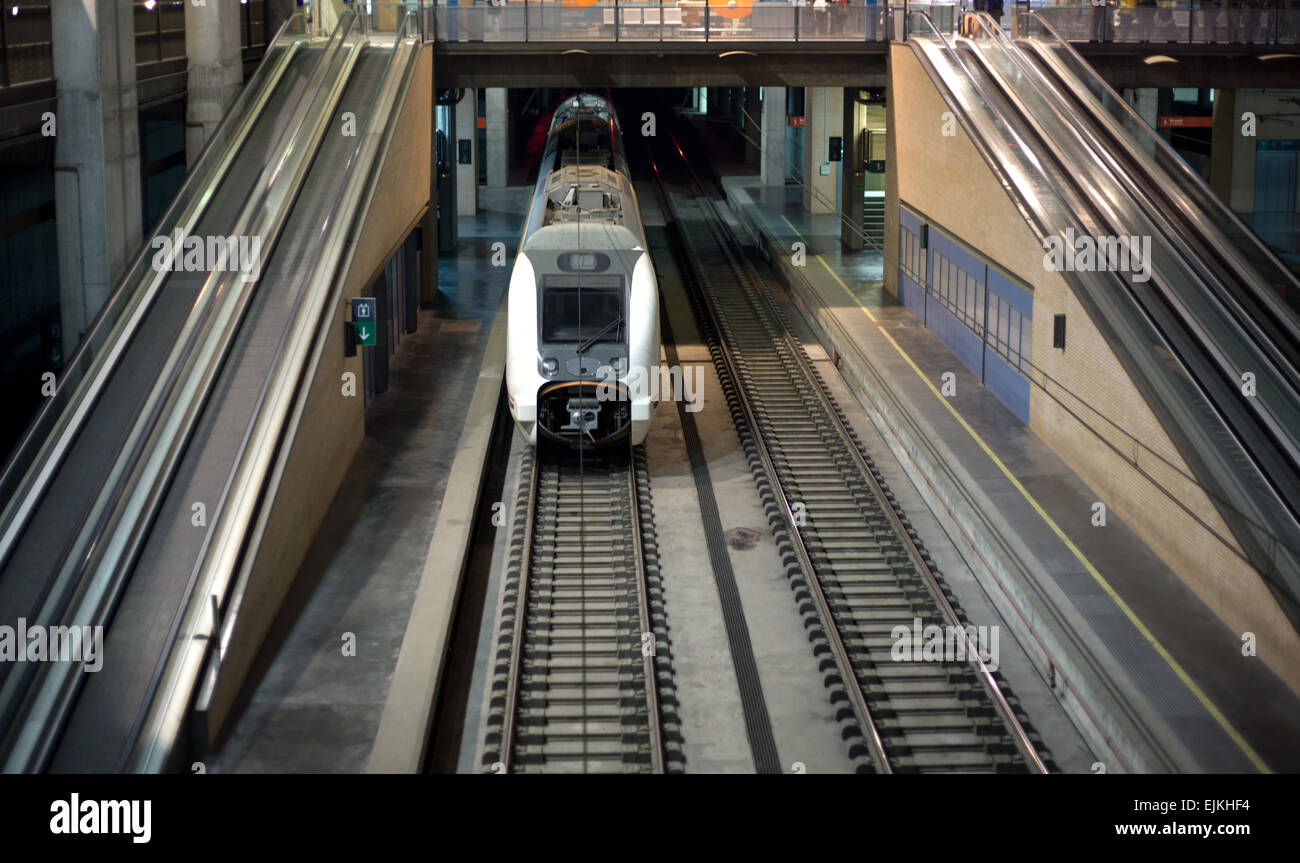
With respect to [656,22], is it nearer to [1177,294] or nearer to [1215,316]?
[1177,294]

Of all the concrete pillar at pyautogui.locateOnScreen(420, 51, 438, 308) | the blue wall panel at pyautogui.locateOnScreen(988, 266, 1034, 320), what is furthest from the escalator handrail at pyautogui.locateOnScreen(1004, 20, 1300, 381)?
the concrete pillar at pyautogui.locateOnScreen(420, 51, 438, 308)

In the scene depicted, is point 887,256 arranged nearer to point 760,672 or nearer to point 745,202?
point 745,202

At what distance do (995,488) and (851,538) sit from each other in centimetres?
185

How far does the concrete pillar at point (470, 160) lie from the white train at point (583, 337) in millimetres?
18549

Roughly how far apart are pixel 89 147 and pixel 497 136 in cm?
2552

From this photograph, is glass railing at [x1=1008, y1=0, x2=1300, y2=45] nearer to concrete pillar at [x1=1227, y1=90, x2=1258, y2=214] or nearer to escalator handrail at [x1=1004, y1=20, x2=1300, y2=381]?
escalator handrail at [x1=1004, y1=20, x2=1300, y2=381]

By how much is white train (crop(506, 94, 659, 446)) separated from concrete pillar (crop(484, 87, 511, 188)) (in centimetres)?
2315

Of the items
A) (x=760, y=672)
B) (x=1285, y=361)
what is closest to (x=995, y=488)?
(x=1285, y=361)

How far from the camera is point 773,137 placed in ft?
143

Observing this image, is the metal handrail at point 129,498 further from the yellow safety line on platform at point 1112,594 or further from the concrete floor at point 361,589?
the yellow safety line on platform at point 1112,594

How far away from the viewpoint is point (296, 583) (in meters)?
13.6

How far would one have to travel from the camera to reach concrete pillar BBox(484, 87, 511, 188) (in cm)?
3944
